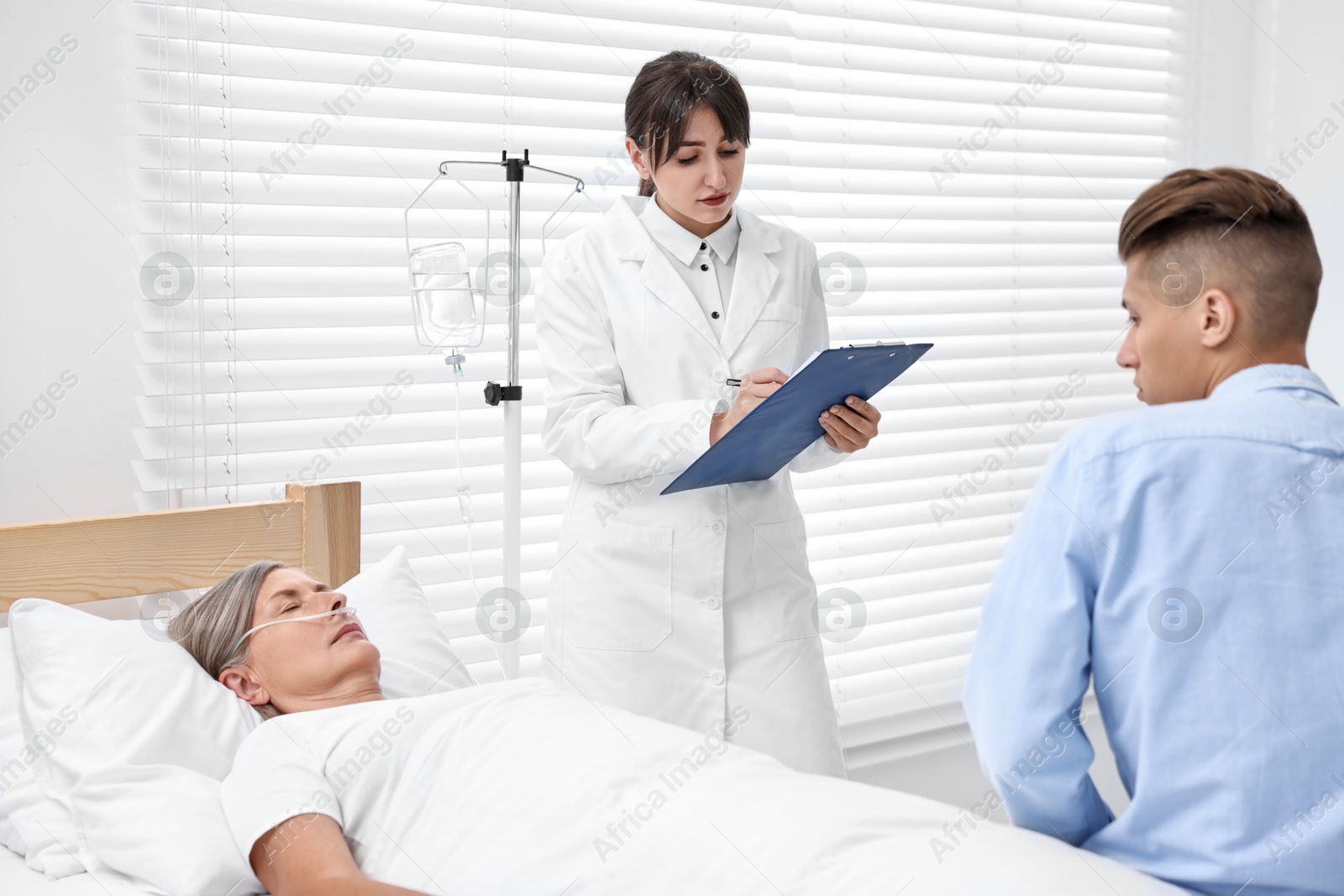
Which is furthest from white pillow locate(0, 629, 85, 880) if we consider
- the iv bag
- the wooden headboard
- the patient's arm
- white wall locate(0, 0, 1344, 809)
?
the iv bag

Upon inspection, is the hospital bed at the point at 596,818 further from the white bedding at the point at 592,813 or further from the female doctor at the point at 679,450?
the female doctor at the point at 679,450

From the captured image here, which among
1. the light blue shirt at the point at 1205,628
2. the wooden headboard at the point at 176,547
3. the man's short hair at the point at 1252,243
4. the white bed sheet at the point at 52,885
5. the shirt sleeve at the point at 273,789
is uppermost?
the man's short hair at the point at 1252,243

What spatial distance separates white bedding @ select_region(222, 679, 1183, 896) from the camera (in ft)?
3.27

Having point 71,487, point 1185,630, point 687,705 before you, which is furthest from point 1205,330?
point 71,487

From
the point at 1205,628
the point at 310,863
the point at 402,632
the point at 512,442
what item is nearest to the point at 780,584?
the point at 512,442

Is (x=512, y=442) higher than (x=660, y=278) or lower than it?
lower

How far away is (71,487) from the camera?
183cm

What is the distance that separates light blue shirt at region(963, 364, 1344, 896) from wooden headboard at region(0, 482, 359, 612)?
52.6 inches

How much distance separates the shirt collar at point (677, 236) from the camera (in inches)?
72.7

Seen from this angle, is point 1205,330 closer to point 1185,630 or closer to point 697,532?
point 1185,630

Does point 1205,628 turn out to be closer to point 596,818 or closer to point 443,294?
point 596,818

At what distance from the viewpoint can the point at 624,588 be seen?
176cm

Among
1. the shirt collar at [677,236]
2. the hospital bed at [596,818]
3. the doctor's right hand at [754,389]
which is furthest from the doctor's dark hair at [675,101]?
the hospital bed at [596,818]

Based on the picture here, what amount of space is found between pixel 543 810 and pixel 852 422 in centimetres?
76
